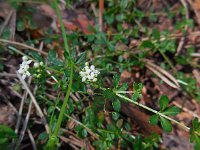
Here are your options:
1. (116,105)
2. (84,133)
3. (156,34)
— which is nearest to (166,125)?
(116,105)

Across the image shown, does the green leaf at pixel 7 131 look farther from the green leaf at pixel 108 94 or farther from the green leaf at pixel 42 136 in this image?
the green leaf at pixel 108 94

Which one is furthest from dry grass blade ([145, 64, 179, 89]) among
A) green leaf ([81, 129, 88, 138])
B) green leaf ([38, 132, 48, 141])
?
green leaf ([38, 132, 48, 141])

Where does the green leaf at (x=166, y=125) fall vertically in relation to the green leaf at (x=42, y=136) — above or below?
above

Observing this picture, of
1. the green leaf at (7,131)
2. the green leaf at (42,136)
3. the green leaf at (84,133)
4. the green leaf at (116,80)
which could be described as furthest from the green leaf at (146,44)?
the green leaf at (7,131)

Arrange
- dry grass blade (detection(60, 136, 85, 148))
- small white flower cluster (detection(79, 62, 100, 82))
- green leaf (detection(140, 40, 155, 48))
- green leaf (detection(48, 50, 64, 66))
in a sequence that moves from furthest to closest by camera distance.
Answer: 1. green leaf (detection(140, 40, 155, 48))
2. dry grass blade (detection(60, 136, 85, 148))
3. green leaf (detection(48, 50, 64, 66))
4. small white flower cluster (detection(79, 62, 100, 82))

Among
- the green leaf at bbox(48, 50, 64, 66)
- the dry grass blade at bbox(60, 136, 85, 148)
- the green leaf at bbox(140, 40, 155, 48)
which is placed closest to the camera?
the green leaf at bbox(48, 50, 64, 66)

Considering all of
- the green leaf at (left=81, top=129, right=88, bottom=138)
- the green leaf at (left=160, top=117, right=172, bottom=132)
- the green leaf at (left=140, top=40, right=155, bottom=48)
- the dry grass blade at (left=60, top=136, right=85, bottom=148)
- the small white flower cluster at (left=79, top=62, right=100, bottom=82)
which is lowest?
the dry grass blade at (left=60, top=136, right=85, bottom=148)

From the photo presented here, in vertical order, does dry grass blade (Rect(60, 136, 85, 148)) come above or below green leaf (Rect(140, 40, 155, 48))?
below

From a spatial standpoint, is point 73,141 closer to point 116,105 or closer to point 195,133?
point 116,105

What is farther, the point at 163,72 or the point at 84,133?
the point at 163,72

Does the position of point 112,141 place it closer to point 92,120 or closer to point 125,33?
point 92,120

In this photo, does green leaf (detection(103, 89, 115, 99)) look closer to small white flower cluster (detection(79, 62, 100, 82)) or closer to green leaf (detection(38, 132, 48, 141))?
small white flower cluster (detection(79, 62, 100, 82))
